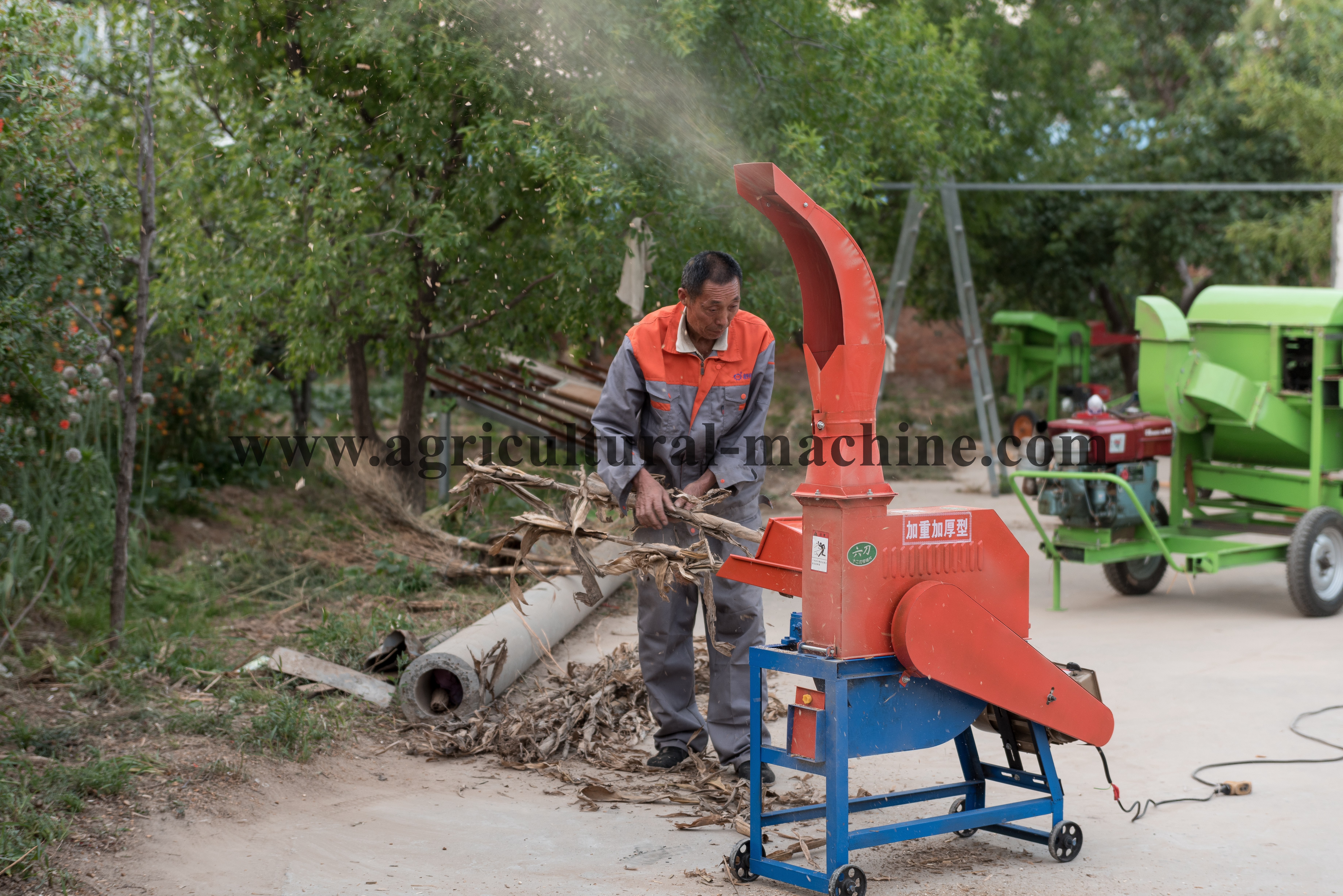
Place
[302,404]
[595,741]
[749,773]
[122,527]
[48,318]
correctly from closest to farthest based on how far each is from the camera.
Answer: [749,773]
[595,741]
[48,318]
[122,527]
[302,404]

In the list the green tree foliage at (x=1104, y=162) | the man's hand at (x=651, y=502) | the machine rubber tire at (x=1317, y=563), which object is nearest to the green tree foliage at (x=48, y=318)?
the man's hand at (x=651, y=502)

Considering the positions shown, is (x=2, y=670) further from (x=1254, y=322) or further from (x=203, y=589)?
(x=1254, y=322)

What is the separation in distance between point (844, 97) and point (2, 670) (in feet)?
21.9

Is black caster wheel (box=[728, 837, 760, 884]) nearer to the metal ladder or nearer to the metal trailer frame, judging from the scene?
the metal trailer frame

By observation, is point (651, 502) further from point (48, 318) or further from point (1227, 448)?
point (1227, 448)

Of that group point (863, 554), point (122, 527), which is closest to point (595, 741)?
point (863, 554)

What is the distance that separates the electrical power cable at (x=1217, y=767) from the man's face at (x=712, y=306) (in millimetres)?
1868

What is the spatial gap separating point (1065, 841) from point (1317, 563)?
450cm

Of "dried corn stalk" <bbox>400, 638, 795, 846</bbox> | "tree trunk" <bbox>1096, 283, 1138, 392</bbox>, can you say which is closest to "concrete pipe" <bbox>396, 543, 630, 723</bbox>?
"dried corn stalk" <bbox>400, 638, 795, 846</bbox>

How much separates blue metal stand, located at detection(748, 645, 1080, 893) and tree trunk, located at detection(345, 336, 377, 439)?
6044 millimetres

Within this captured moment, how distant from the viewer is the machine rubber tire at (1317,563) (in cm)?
709

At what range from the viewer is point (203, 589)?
7285 mm

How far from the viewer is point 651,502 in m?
4.16

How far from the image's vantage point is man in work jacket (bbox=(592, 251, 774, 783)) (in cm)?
430
